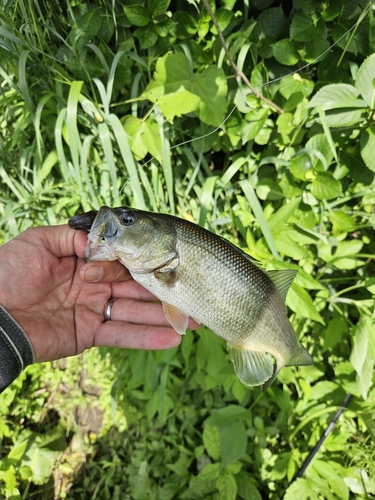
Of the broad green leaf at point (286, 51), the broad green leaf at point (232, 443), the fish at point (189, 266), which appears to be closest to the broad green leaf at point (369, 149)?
the broad green leaf at point (286, 51)

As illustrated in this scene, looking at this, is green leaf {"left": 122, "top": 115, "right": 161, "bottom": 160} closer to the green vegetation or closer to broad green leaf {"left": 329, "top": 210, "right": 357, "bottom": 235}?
the green vegetation

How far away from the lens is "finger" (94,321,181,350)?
2.05m

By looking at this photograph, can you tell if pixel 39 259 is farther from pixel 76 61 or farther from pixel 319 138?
pixel 319 138

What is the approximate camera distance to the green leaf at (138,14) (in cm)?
197

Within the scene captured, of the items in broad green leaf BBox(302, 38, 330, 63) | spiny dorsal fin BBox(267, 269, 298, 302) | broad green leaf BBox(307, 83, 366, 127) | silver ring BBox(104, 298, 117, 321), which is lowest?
silver ring BBox(104, 298, 117, 321)

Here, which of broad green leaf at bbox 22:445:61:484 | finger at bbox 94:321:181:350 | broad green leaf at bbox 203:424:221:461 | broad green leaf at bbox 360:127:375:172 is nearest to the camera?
broad green leaf at bbox 360:127:375:172

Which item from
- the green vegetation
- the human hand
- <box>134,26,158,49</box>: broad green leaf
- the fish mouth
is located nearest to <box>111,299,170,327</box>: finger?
the human hand

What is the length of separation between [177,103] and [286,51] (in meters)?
0.81

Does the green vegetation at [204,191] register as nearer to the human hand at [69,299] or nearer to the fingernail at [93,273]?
the human hand at [69,299]

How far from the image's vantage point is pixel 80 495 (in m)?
2.99

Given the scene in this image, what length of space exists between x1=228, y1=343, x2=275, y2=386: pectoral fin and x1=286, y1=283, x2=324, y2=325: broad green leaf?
344mm

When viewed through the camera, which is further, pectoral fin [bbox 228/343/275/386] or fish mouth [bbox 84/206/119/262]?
pectoral fin [bbox 228/343/275/386]

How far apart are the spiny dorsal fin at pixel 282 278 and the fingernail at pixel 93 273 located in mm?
979

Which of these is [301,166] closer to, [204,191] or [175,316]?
[204,191]
